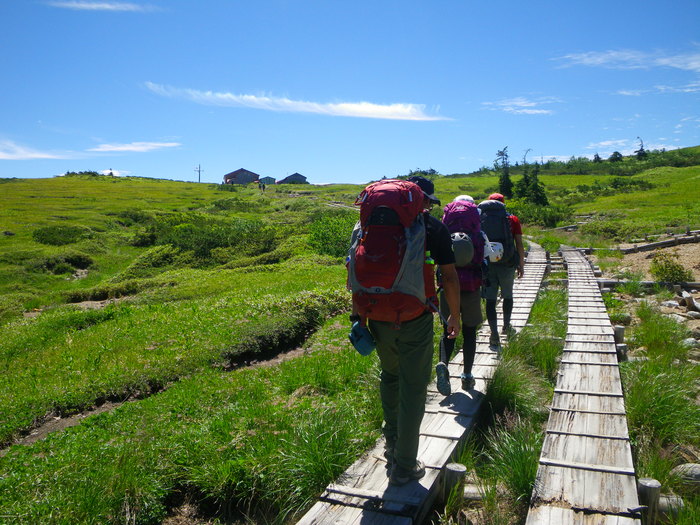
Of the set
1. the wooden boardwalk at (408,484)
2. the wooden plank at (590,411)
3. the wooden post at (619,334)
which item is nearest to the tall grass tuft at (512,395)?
the wooden boardwalk at (408,484)

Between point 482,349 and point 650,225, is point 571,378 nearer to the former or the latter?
point 482,349

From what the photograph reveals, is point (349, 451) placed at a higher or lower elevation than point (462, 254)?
lower

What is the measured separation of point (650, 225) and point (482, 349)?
21340mm

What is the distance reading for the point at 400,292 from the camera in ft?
10.8

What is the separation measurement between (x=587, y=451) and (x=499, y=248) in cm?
286

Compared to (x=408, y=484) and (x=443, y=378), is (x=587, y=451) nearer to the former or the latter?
(x=443, y=378)

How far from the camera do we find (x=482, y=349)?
6773mm

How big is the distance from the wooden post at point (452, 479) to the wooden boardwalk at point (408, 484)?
5 centimetres

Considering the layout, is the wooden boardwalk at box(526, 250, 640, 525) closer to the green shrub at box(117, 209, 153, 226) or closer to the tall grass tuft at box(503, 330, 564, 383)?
the tall grass tuft at box(503, 330, 564, 383)

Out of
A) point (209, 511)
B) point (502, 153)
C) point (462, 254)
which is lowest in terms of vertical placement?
point (209, 511)

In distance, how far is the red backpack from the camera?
3.26 metres

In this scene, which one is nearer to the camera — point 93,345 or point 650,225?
point 93,345

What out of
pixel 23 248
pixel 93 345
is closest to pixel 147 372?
pixel 93 345

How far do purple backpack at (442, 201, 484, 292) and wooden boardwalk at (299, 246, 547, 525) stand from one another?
44.3 inches
